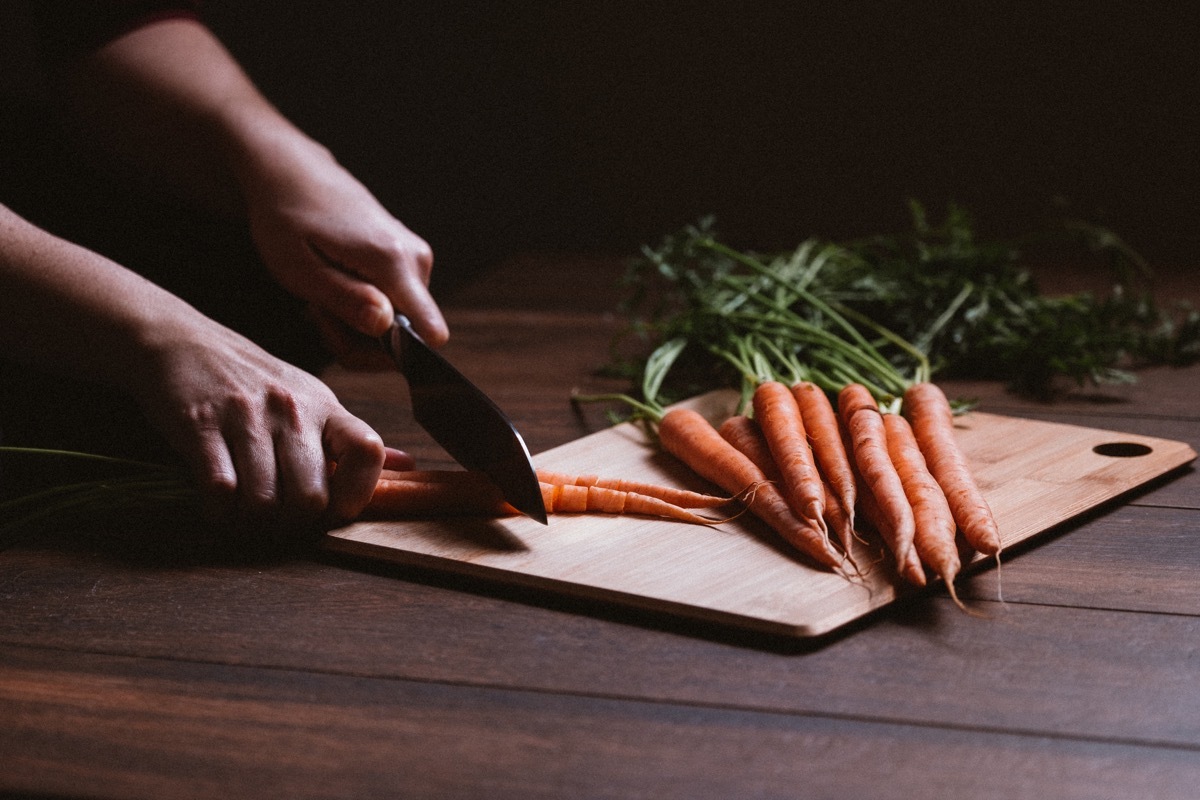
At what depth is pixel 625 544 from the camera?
1.03 meters

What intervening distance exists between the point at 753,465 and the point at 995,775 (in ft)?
1.61

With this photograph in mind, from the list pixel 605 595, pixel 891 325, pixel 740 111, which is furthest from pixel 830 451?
pixel 740 111

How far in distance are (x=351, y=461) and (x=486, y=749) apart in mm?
367

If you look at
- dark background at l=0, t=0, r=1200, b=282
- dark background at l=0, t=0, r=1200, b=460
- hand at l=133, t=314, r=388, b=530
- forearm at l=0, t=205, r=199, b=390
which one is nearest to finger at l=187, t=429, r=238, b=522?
hand at l=133, t=314, r=388, b=530

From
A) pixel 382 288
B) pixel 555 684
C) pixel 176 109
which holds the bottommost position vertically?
pixel 555 684

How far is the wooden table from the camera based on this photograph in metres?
0.71

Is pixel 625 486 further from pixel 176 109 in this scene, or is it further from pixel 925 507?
pixel 176 109

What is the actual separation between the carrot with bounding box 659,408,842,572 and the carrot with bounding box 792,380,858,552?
3cm

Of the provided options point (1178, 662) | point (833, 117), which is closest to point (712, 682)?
point (1178, 662)

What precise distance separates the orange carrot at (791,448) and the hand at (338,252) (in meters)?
0.37

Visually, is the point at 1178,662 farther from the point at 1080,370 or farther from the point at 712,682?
the point at 1080,370

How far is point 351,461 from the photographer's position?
1.04 meters

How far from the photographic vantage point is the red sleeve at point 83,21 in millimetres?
1705

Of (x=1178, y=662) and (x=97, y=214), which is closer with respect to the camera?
(x=1178, y=662)
